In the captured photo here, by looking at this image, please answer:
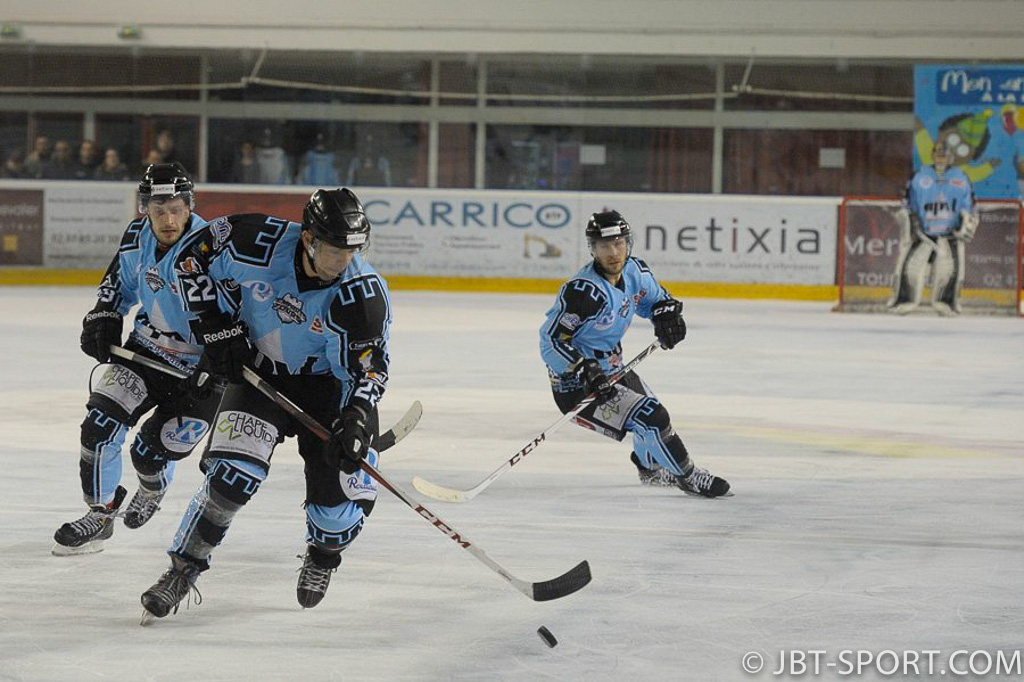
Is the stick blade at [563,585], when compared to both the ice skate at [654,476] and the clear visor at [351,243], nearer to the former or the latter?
the clear visor at [351,243]

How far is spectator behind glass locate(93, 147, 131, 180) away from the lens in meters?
15.2

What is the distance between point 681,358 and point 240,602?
616 cm

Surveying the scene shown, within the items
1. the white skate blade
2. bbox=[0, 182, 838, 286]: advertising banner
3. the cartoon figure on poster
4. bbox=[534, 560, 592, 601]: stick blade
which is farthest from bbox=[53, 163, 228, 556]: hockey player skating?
the cartoon figure on poster

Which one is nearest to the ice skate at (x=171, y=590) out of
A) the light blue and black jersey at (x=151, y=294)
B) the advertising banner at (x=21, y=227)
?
the light blue and black jersey at (x=151, y=294)

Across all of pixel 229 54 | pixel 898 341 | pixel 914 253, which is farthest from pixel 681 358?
pixel 229 54

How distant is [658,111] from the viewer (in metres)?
16.0

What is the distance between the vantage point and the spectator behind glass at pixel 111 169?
1525cm

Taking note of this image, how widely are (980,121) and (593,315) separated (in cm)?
1077

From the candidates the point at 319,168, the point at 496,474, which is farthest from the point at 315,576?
the point at 319,168

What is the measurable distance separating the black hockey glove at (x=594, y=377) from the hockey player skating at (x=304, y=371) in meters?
1.56

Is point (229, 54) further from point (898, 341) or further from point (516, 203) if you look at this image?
point (898, 341)

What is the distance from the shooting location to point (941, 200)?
13203 millimetres

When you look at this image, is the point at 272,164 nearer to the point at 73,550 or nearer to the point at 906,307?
the point at 906,307

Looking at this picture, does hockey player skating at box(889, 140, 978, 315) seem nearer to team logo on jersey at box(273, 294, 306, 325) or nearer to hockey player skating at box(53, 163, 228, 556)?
hockey player skating at box(53, 163, 228, 556)
